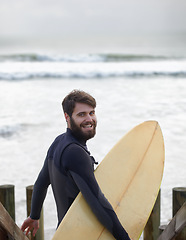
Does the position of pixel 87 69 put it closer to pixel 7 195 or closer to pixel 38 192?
pixel 7 195

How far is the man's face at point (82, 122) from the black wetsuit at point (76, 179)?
3cm

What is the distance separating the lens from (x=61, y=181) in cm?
147

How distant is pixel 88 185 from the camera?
138 centimetres

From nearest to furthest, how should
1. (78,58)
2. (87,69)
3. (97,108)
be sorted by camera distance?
(97,108), (87,69), (78,58)

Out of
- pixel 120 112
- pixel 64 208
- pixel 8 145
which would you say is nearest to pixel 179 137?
pixel 120 112

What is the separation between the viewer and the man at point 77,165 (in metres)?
1.38

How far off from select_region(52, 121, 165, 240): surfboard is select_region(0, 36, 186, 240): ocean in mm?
907

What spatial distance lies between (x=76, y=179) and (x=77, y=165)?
0.17 feet

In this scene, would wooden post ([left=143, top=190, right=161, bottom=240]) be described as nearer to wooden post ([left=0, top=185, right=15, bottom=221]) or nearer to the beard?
wooden post ([left=0, top=185, right=15, bottom=221])

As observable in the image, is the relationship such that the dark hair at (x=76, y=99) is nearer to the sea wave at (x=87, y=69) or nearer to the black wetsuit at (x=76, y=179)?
the black wetsuit at (x=76, y=179)

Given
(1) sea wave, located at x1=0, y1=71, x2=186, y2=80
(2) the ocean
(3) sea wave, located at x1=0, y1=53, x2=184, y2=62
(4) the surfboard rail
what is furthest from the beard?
(3) sea wave, located at x1=0, y1=53, x2=184, y2=62

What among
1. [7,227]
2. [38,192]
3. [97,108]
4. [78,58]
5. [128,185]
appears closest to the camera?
[7,227]

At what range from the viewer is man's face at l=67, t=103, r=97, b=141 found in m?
1.49

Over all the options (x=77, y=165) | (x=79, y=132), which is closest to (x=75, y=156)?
(x=77, y=165)
